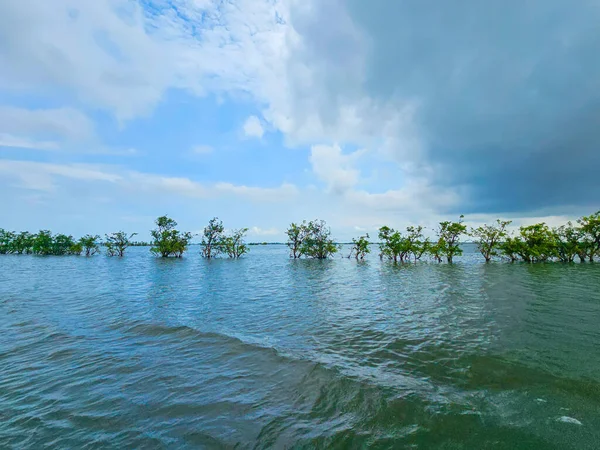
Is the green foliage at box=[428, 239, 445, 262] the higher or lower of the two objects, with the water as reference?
higher

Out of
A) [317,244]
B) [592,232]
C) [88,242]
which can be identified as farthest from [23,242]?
[592,232]

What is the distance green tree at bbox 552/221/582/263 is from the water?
38.1m

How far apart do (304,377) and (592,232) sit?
54597 millimetres

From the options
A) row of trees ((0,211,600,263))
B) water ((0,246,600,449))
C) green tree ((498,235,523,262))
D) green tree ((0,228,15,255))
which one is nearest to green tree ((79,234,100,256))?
row of trees ((0,211,600,263))

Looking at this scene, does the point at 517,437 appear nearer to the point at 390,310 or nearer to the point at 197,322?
the point at 390,310

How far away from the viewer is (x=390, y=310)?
1417 centimetres

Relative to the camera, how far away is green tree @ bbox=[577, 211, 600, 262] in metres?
39.5

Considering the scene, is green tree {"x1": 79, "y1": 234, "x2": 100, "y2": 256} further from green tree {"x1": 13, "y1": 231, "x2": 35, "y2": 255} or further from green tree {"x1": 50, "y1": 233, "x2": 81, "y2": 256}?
green tree {"x1": 13, "y1": 231, "x2": 35, "y2": 255}

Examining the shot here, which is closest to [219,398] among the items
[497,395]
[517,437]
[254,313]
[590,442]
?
[517,437]

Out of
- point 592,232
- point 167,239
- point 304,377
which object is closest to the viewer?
point 304,377

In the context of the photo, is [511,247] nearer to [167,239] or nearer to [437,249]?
[437,249]

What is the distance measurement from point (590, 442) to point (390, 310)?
9.82m

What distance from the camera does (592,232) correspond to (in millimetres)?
40188

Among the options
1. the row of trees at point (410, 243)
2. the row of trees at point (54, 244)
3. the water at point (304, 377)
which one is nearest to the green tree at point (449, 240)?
the row of trees at point (410, 243)
